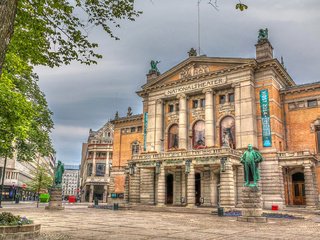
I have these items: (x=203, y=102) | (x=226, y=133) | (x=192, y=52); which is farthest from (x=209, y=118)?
(x=192, y=52)

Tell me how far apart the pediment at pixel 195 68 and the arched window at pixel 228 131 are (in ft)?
21.6

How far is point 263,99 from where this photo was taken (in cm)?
3712

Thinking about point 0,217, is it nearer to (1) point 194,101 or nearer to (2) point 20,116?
(2) point 20,116

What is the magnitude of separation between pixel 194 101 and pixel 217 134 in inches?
241

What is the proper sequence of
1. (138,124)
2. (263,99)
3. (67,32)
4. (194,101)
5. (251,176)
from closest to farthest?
(67,32), (251,176), (263,99), (194,101), (138,124)

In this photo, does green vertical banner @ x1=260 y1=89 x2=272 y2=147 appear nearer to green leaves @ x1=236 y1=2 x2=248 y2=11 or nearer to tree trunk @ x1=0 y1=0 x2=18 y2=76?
green leaves @ x1=236 y1=2 x2=248 y2=11

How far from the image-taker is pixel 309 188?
31344 mm

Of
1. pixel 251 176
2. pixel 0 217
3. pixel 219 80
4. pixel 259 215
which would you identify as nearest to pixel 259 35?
pixel 219 80

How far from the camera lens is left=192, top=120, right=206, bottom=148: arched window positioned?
1615 inches

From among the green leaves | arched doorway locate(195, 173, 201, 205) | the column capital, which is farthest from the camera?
the column capital

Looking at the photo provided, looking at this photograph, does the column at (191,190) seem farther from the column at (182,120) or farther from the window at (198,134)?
the column at (182,120)

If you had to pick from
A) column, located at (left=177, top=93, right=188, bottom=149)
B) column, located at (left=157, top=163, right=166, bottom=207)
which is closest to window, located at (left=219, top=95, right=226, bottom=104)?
column, located at (left=177, top=93, right=188, bottom=149)

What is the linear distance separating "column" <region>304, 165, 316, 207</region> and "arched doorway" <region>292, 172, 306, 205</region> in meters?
3.32

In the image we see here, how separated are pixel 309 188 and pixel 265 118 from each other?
9123 mm
